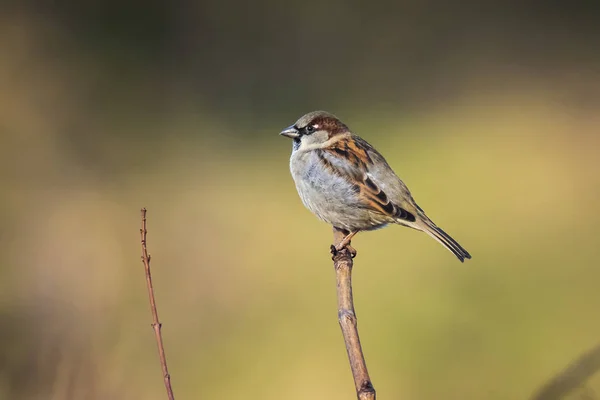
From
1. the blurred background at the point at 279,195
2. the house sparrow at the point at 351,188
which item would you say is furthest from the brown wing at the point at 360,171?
the blurred background at the point at 279,195

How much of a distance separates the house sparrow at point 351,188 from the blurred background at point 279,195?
880 millimetres

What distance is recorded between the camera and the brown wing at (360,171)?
2.64 meters

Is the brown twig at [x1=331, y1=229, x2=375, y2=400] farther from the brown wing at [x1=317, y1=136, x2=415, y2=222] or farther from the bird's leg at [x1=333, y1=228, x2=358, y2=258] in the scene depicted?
the brown wing at [x1=317, y1=136, x2=415, y2=222]

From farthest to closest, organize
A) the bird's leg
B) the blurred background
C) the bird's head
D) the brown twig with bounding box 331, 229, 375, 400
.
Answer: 1. the blurred background
2. the bird's head
3. the bird's leg
4. the brown twig with bounding box 331, 229, 375, 400

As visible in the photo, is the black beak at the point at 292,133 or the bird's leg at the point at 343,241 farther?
the black beak at the point at 292,133

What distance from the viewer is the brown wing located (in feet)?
8.65

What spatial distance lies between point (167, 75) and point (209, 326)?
302cm

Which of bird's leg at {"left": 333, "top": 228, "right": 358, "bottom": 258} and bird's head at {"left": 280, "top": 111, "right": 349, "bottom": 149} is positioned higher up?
bird's head at {"left": 280, "top": 111, "right": 349, "bottom": 149}

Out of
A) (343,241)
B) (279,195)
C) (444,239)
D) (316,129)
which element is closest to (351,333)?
(343,241)

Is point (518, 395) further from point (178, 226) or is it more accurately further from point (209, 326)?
point (178, 226)

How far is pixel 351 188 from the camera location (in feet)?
8.71

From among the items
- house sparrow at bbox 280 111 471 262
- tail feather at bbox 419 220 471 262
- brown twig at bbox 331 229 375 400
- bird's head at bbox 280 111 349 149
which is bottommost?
brown twig at bbox 331 229 375 400

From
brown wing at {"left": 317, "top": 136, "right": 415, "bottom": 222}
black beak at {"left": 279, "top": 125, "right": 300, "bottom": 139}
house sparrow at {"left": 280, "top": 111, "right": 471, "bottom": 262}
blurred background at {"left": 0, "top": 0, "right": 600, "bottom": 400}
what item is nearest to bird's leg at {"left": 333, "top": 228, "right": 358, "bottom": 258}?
house sparrow at {"left": 280, "top": 111, "right": 471, "bottom": 262}

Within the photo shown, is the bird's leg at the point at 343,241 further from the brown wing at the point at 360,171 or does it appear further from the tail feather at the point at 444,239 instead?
the tail feather at the point at 444,239
